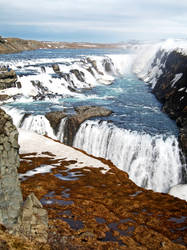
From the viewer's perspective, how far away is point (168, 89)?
3894cm

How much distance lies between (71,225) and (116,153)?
46.1 feet

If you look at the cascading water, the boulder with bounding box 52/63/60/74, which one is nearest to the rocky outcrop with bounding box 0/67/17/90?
the cascading water

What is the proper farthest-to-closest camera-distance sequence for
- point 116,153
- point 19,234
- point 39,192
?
point 116,153 < point 39,192 < point 19,234

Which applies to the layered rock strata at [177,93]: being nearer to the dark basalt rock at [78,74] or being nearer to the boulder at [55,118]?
the boulder at [55,118]

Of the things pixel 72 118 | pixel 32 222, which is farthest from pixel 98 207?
pixel 72 118

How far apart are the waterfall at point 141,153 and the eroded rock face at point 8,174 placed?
14.6 metres

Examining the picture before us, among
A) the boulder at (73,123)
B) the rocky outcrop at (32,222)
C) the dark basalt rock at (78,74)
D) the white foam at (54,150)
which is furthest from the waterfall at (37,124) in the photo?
the dark basalt rock at (78,74)

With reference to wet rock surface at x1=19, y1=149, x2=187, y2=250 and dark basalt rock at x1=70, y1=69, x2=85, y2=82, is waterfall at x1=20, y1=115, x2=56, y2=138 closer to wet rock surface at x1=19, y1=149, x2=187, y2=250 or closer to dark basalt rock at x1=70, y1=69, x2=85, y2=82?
wet rock surface at x1=19, y1=149, x2=187, y2=250

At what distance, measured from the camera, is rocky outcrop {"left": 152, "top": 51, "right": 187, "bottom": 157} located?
26.8 m

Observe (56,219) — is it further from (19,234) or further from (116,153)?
(116,153)

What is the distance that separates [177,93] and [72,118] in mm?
14572

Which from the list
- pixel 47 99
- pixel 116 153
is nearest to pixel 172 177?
pixel 116 153

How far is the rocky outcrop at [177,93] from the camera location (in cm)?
2682

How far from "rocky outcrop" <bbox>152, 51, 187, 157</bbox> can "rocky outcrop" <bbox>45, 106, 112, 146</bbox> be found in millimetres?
7518
